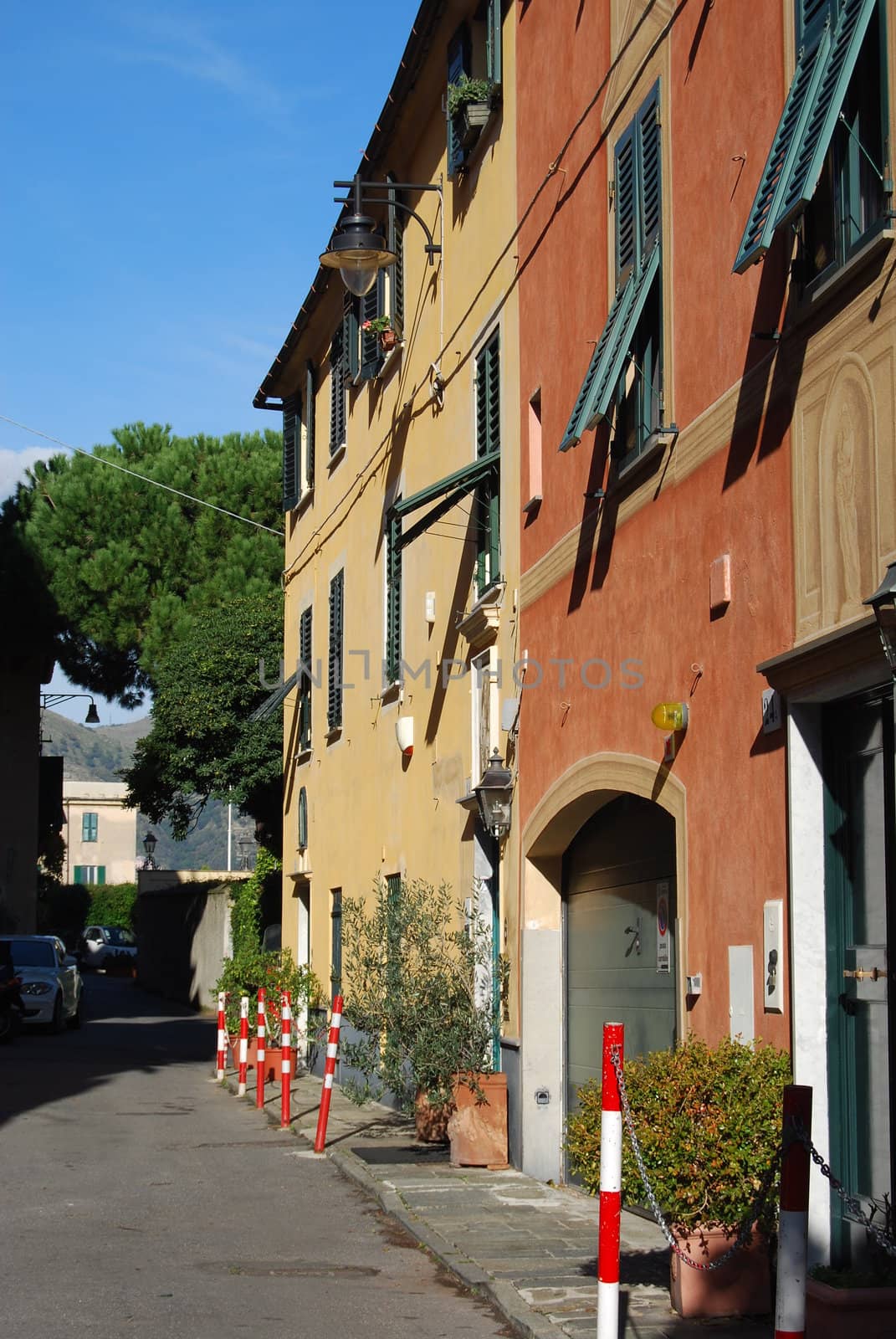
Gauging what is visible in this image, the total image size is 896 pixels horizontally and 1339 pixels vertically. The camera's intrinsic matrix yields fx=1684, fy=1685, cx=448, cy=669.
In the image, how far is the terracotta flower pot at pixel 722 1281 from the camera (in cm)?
713

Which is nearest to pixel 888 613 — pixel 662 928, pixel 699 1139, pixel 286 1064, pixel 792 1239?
pixel 699 1139

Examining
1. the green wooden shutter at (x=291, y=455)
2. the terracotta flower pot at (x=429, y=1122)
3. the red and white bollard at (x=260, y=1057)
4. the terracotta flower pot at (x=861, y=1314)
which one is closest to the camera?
the terracotta flower pot at (x=861, y=1314)

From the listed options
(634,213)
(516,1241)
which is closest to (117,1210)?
(516,1241)

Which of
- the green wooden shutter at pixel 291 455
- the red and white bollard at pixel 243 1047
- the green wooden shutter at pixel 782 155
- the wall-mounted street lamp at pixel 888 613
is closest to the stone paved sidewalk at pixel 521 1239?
the wall-mounted street lamp at pixel 888 613

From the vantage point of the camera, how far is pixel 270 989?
22.2 metres

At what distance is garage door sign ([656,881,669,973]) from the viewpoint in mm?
10102

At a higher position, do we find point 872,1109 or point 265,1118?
point 872,1109

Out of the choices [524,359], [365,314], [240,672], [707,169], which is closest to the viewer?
[707,169]

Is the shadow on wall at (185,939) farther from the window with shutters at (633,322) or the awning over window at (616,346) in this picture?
the awning over window at (616,346)

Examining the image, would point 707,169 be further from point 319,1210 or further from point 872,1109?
point 319,1210

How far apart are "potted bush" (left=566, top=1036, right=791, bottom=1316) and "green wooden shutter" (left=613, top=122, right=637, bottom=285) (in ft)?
16.6

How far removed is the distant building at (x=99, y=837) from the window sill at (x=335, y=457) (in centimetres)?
7570

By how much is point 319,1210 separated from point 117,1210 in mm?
1263

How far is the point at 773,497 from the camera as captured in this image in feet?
25.6
